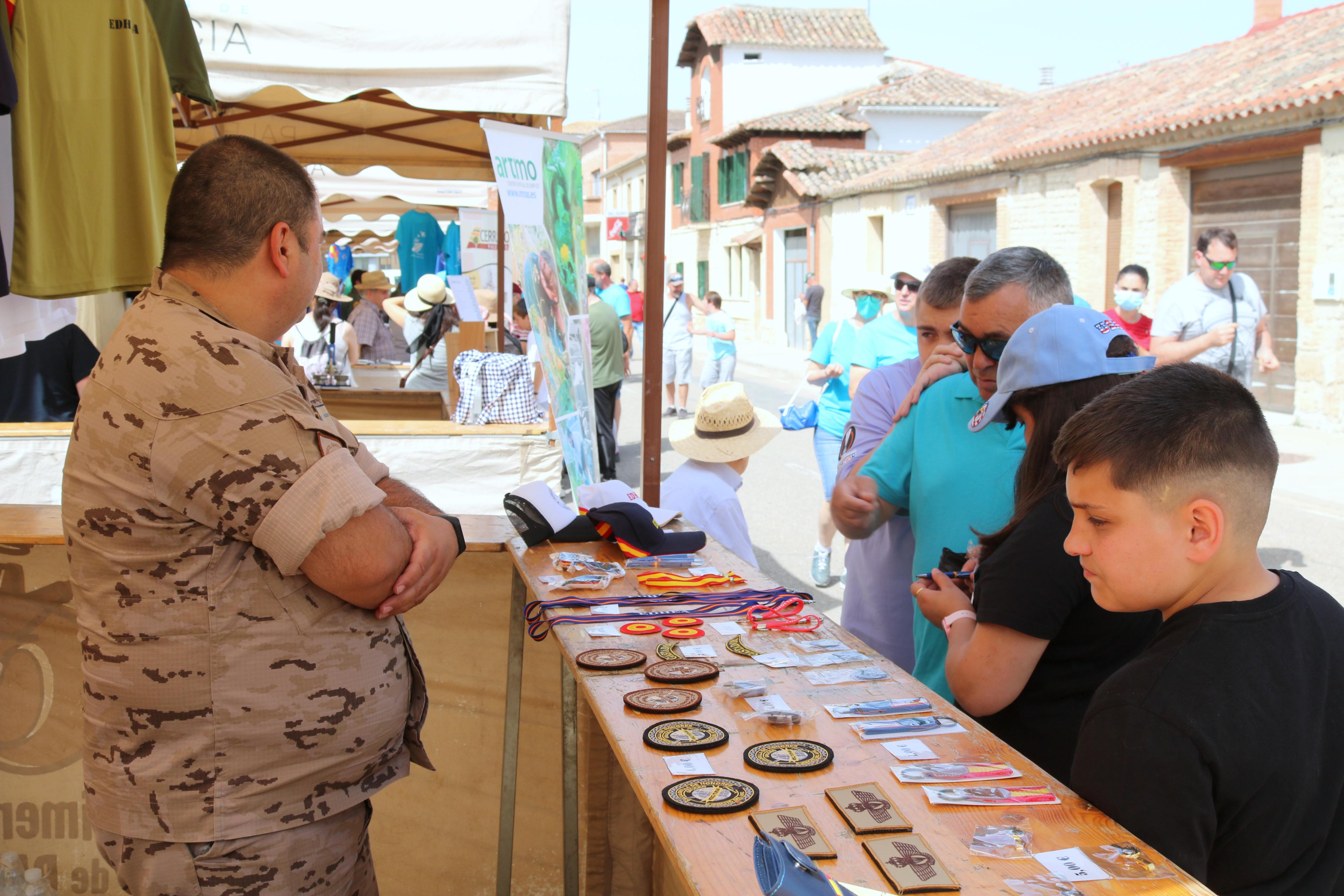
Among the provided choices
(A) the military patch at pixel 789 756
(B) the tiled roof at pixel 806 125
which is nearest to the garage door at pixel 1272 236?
(A) the military patch at pixel 789 756

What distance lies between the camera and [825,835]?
4.41 ft

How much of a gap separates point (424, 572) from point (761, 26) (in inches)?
1490

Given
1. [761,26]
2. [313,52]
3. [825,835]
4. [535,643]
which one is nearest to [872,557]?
[535,643]

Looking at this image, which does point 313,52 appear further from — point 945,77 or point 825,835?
point 945,77

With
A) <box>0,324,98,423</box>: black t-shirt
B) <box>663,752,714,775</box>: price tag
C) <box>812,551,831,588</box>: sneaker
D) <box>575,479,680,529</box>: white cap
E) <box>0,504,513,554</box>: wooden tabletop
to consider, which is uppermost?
<box>0,324,98,423</box>: black t-shirt

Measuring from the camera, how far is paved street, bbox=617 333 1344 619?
6.55 metres

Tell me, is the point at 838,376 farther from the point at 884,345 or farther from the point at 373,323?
the point at 373,323

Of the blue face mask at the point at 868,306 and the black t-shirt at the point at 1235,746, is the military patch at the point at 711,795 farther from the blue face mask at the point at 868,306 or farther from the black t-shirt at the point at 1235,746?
the blue face mask at the point at 868,306

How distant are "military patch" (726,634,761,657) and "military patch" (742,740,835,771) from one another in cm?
42

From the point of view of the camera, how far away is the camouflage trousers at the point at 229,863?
181cm

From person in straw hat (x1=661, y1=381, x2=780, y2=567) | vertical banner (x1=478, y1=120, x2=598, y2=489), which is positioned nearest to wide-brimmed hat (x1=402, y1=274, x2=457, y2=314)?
vertical banner (x1=478, y1=120, x2=598, y2=489)

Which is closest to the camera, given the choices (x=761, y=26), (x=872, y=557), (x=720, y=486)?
(x=872, y=557)

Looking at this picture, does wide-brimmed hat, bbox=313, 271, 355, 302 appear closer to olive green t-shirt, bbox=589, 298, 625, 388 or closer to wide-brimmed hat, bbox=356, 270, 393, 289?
wide-brimmed hat, bbox=356, 270, 393, 289

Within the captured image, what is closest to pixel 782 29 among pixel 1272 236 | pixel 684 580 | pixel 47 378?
pixel 1272 236
